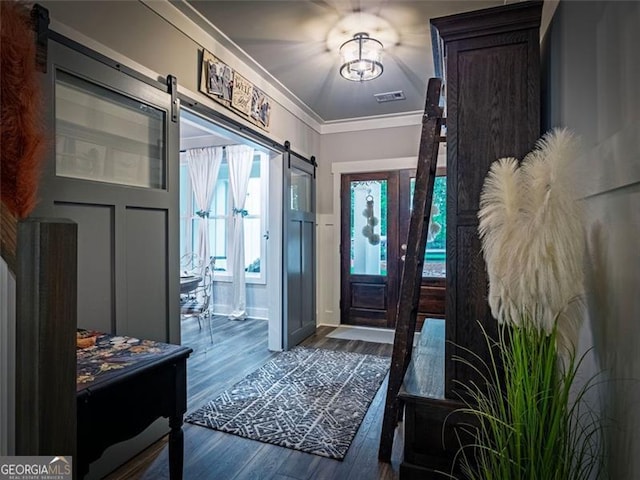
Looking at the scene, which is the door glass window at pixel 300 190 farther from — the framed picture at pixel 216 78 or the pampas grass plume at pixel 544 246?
the pampas grass plume at pixel 544 246

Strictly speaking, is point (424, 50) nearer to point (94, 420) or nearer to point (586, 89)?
point (586, 89)

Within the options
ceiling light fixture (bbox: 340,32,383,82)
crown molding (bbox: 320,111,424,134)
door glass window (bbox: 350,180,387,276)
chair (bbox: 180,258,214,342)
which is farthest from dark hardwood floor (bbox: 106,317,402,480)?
crown molding (bbox: 320,111,424,134)

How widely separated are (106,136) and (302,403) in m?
2.15

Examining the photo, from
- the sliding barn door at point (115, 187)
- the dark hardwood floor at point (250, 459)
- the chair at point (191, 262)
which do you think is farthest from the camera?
the chair at point (191, 262)

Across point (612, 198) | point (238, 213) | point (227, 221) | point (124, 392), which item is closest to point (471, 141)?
point (612, 198)

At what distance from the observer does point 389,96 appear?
12.6 ft

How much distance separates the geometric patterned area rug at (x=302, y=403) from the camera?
85.4 inches

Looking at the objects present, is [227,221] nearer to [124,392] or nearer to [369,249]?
[369,249]

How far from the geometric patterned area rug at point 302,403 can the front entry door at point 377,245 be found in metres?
1.24

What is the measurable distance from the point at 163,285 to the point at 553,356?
2.04m

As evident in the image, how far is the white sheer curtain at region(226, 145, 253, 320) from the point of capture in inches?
207

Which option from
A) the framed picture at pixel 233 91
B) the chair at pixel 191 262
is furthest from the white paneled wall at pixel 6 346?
the chair at pixel 191 262

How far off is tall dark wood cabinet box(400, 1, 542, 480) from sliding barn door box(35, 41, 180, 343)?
157 cm

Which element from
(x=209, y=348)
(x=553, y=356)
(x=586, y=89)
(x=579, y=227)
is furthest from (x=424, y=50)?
(x=209, y=348)
